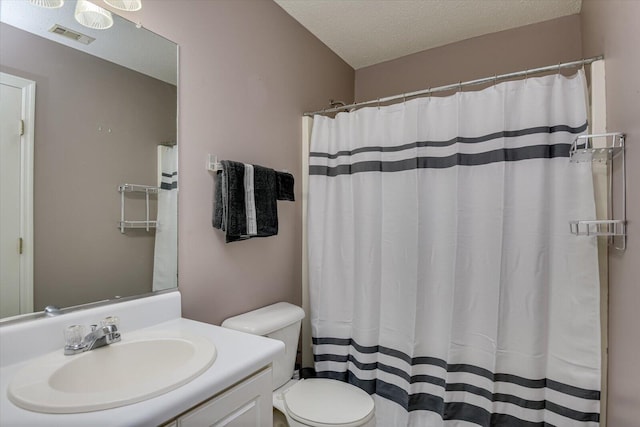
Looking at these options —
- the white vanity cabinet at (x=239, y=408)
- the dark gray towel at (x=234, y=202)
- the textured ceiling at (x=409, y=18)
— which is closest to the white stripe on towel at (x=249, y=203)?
the dark gray towel at (x=234, y=202)

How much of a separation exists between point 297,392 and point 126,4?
1.75 meters

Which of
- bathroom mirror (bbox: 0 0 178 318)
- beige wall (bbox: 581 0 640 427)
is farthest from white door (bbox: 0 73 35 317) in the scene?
beige wall (bbox: 581 0 640 427)

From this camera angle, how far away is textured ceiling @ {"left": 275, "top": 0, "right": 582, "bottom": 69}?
196 centimetres

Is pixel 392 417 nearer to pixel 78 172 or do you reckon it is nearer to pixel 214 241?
pixel 214 241

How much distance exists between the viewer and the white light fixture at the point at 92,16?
1137 millimetres

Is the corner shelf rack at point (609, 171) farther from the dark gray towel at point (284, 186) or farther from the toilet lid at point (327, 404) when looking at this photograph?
the dark gray towel at point (284, 186)

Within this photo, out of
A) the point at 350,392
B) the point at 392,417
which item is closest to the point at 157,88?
the point at 350,392

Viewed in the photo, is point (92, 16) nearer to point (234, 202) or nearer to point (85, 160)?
point (85, 160)

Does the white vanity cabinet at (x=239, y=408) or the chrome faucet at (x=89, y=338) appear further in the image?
the chrome faucet at (x=89, y=338)

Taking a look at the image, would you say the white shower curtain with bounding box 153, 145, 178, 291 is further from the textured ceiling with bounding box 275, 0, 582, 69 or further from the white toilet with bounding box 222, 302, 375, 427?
the textured ceiling with bounding box 275, 0, 582, 69

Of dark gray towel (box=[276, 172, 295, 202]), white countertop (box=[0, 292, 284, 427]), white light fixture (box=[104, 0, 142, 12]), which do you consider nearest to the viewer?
white countertop (box=[0, 292, 284, 427])

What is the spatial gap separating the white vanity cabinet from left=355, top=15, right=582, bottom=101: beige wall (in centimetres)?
233

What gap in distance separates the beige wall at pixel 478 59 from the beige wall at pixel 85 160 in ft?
6.10

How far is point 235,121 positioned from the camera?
1.67m
